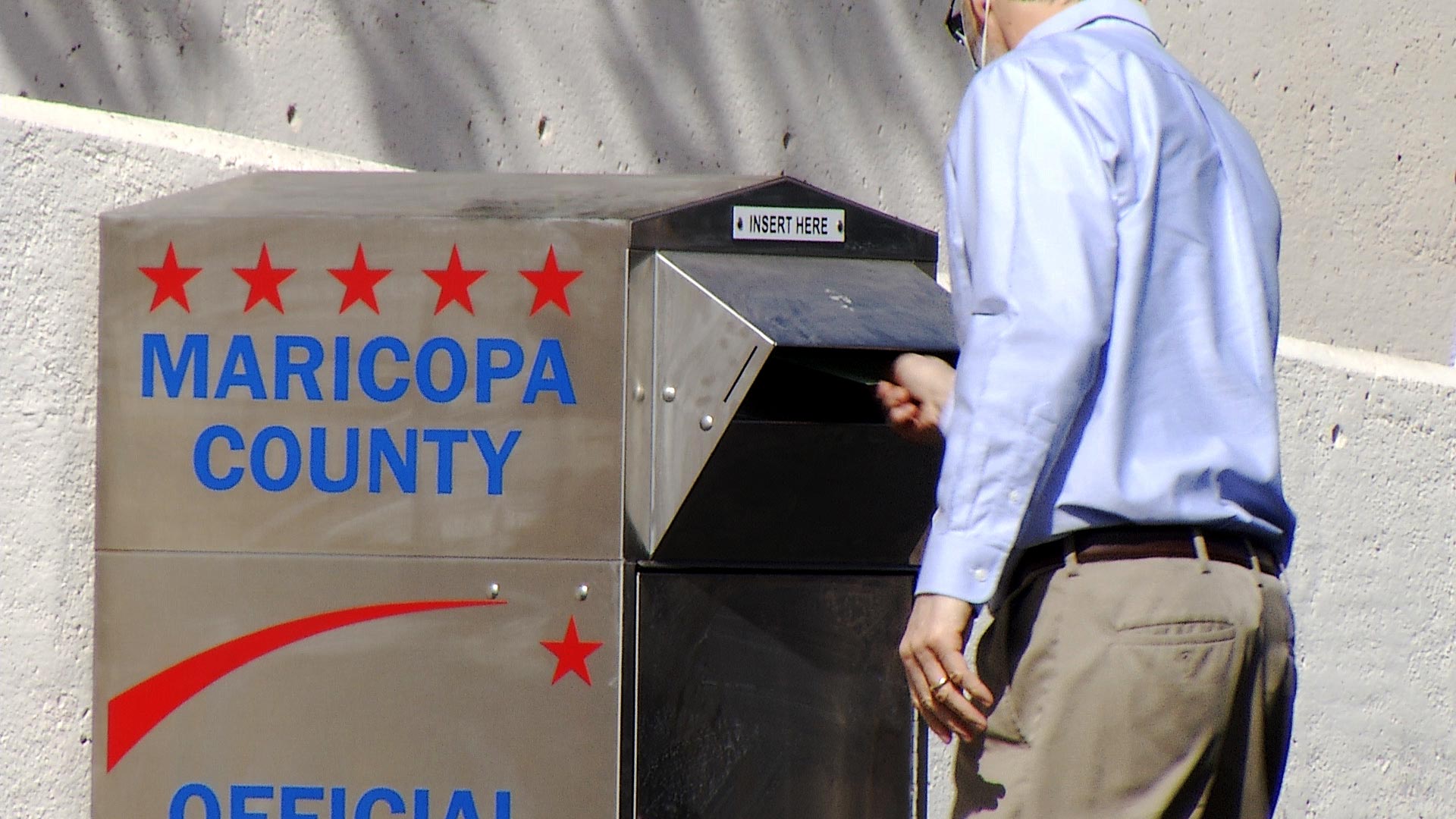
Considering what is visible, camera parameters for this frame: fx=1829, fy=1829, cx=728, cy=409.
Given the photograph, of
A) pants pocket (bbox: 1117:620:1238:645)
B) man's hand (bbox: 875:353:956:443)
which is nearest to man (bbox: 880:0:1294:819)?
pants pocket (bbox: 1117:620:1238:645)

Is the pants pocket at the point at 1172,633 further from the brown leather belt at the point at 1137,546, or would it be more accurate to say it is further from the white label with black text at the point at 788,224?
the white label with black text at the point at 788,224

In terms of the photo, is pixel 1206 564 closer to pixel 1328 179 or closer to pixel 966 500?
pixel 966 500

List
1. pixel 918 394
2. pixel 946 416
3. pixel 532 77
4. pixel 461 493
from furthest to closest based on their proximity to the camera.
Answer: pixel 532 77 < pixel 461 493 < pixel 918 394 < pixel 946 416

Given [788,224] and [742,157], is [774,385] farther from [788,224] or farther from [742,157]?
[742,157]

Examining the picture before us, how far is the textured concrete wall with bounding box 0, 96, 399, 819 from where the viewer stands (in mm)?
2787

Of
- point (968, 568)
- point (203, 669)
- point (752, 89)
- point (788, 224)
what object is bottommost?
point (203, 669)

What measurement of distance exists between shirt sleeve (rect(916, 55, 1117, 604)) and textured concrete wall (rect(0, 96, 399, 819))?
1.51 metres

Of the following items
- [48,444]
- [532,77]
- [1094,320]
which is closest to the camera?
[1094,320]

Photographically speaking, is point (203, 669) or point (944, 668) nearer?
point (944, 668)

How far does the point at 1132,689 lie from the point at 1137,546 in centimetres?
15

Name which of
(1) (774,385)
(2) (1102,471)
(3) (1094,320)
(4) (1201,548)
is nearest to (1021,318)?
(3) (1094,320)

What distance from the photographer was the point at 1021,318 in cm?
186

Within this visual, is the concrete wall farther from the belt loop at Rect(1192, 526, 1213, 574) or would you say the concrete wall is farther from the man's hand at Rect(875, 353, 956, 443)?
the belt loop at Rect(1192, 526, 1213, 574)

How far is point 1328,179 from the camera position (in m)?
4.64
